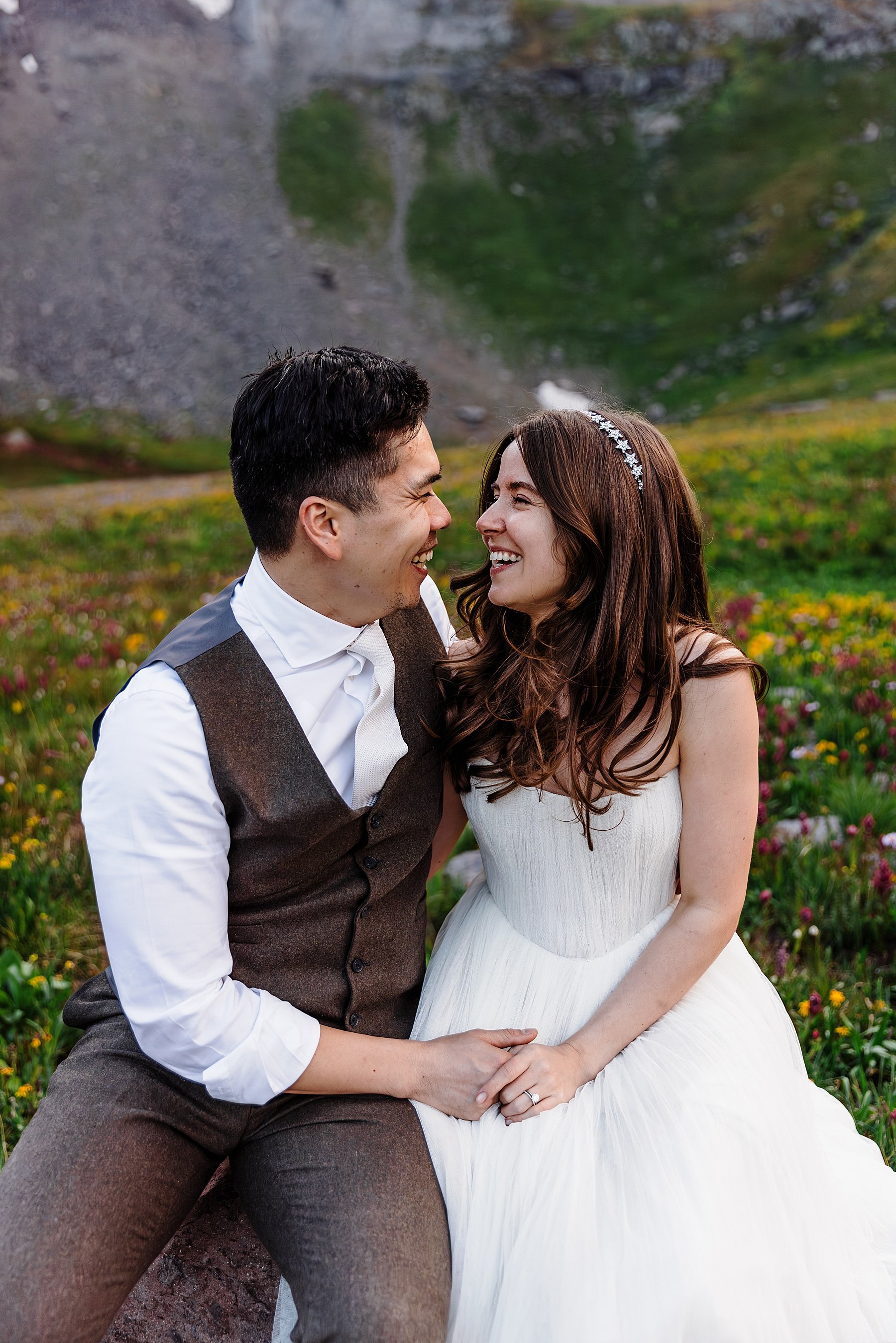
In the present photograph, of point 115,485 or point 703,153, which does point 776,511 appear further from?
point 703,153

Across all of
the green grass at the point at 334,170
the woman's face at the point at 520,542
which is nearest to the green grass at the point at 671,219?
the green grass at the point at 334,170

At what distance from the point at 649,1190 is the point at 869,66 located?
75296 millimetres

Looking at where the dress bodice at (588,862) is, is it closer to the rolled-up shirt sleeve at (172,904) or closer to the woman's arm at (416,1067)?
the woman's arm at (416,1067)

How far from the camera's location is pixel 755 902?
461cm

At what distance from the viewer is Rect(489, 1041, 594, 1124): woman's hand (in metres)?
2.75

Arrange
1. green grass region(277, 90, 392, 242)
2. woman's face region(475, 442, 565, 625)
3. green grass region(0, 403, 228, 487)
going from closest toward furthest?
woman's face region(475, 442, 565, 625) < green grass region(0, 403, 228, 487) < green grass region(277, 90, 392, 242)

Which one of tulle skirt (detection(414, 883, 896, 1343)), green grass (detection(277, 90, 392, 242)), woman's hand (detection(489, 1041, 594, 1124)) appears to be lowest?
tulle skirt (detection(414, 883, 896, 1343))

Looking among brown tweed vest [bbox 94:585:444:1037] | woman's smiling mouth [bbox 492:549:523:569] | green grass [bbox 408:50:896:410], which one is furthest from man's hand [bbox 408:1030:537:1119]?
green grass [bbox 408:50:896:410]

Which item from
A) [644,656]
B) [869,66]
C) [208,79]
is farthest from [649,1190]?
[208,79]

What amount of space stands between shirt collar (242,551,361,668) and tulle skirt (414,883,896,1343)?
116 cm

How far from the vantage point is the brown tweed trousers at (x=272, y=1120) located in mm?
2381

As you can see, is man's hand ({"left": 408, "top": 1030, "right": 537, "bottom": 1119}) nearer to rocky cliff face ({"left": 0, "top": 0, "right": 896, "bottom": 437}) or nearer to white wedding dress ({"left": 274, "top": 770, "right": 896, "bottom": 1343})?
white wedding dress ({"left": 274, "top": 770, "right": 896, "bottom": 1343})

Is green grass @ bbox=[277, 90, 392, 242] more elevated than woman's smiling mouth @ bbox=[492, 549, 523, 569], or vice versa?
green grass @ bbox=[277, 90, 392, 242]

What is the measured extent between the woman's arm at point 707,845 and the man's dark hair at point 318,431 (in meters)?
1.16
